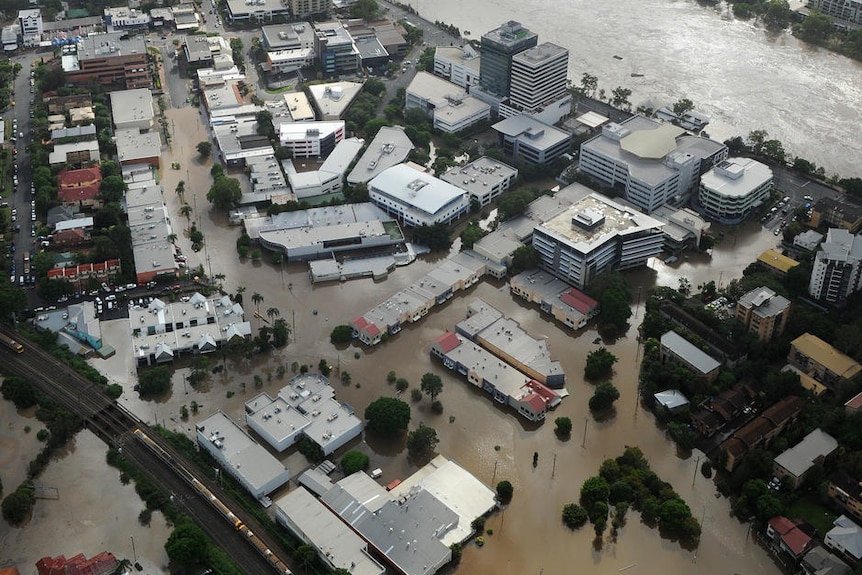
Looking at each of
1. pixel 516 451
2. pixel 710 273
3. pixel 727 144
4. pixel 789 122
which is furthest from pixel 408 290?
pixel 789 122

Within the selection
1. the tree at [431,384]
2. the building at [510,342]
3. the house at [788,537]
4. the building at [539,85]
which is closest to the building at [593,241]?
the building at [510,342]

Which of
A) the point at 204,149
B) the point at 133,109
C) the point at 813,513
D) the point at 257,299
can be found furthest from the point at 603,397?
the point at 133,109

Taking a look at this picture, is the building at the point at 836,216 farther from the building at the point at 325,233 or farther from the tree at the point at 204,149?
the tree at the point at 204,149

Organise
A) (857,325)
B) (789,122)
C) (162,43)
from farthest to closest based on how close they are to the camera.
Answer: (162,43), (789,122), (857,325)

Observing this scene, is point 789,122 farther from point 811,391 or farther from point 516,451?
point 516,451

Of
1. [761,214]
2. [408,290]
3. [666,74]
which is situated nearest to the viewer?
[408,290]

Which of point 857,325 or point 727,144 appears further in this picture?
point 727,144

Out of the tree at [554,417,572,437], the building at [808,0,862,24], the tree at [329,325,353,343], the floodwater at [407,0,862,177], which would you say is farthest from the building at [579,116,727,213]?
the building at [808,0,862,24]
